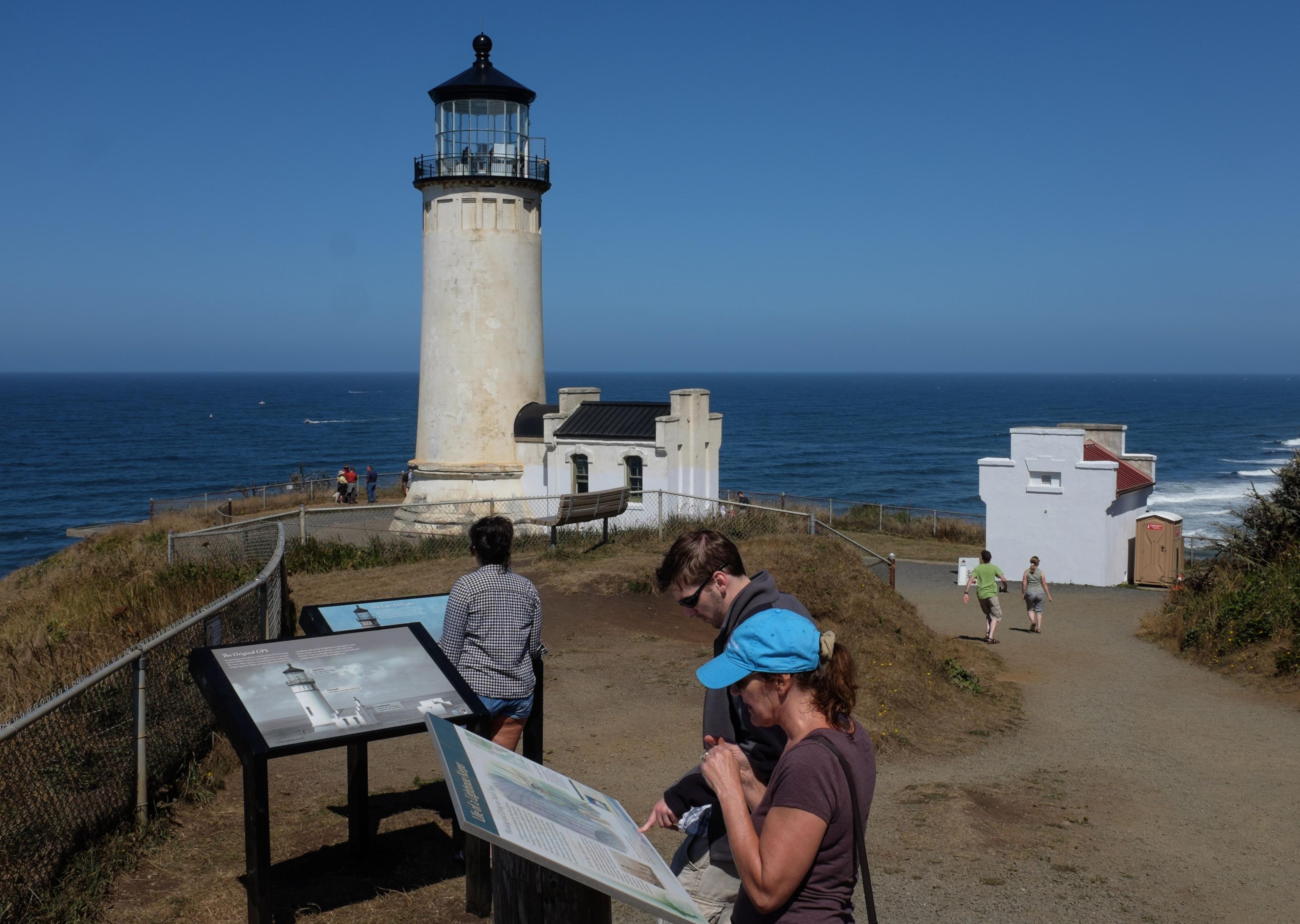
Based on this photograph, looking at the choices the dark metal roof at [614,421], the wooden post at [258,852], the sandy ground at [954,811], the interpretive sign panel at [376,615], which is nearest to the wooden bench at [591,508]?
→ the sandy ground at [954,811]

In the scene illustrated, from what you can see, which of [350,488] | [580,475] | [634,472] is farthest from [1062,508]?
[350,488]

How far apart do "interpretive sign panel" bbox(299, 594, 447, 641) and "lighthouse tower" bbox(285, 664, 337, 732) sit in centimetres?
112

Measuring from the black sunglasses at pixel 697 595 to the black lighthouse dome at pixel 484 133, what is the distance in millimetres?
22944

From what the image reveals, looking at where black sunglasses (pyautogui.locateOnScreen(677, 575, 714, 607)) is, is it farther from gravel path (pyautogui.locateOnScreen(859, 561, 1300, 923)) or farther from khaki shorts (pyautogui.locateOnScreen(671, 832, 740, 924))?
gravel path (pyautogui.locateOnScreen(859, 561, 1300, 923))

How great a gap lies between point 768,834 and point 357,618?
13.9 ft

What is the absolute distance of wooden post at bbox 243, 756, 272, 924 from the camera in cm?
509

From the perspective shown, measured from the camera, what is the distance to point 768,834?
322 centimetres

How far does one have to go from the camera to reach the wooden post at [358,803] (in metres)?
6.21

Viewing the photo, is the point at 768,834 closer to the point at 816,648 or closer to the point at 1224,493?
the point at 816,648

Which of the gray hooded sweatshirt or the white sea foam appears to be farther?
the white sea foam

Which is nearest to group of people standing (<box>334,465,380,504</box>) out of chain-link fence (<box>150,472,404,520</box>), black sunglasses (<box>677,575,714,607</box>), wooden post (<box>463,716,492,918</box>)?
chain-link fence (<box>150,472,404,520</box>)

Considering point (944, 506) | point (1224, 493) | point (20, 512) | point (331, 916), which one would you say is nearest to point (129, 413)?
point (20, 512)

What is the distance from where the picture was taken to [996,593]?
53.1ft

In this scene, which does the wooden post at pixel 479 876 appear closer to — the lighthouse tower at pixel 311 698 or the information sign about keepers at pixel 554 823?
the lighthouse tower at pixel 311 698
